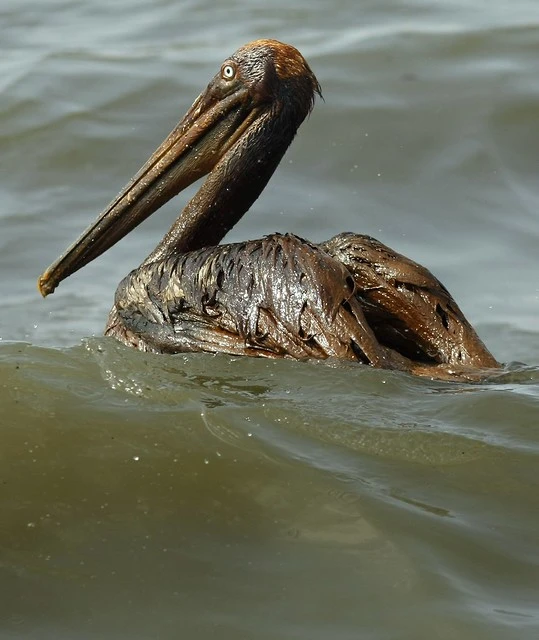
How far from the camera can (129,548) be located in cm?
432

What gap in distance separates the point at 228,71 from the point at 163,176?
670 mm

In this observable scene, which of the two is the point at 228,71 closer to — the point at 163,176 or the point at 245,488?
the point at 163,176

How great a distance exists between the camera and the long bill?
6.75 meters

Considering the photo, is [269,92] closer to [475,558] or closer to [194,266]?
[194,266]

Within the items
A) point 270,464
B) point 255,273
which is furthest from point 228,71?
point 270,464

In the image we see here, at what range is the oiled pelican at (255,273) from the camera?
18.2ft

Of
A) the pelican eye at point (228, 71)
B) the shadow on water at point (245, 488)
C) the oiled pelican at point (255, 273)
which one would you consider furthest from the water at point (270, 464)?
the pelican eye at point (228, 71)

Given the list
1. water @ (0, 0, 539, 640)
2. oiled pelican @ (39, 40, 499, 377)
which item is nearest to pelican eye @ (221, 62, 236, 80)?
oiled pelican @ (39, 40, 499, 377)

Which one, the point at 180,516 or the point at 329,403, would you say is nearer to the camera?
the point at 180,516

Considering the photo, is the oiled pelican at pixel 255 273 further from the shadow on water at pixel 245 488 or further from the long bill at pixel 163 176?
the shadow on water at pixel 245 488

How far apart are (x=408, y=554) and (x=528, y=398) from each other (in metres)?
1.31

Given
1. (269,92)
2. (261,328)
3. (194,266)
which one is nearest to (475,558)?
(261,328)

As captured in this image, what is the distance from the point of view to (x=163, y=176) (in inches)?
270

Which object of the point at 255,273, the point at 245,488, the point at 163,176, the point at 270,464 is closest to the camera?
the point at 245,488
